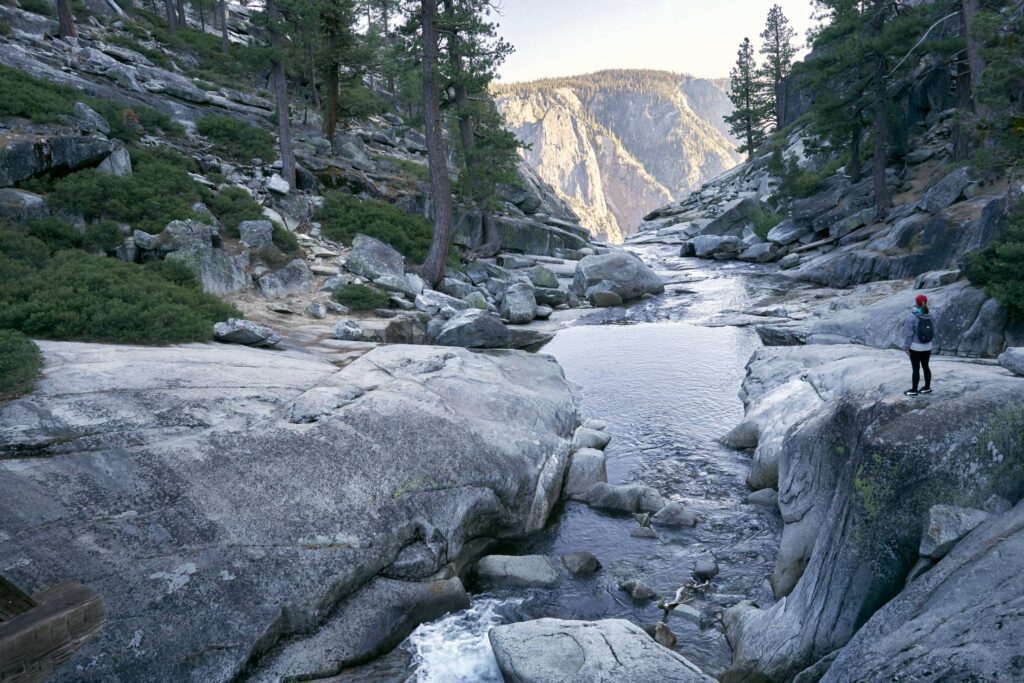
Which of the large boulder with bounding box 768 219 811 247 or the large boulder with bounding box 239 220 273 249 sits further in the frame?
the large boulder with bounding box 768 219 811 247

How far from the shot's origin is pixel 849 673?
5277mm

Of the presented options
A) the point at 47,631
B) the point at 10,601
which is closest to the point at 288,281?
the point at 10,601

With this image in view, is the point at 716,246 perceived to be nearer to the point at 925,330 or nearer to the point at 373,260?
the point at 373,260

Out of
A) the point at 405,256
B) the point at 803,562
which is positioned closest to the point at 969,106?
the point at 405,256

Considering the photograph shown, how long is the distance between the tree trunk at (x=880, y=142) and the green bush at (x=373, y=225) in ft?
72.0

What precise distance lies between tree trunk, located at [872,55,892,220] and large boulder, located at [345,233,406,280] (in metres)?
23.5

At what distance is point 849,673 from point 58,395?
9.87 m

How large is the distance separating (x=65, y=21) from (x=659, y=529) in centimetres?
3812

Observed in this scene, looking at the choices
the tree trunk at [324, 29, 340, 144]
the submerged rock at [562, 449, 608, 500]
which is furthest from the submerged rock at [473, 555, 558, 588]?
the tree trunk at [324, 29, 340, 144]

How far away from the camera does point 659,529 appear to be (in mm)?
10391

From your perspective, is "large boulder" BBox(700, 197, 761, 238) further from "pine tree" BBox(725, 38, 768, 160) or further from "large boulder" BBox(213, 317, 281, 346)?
"large boulder" BBox(213, 317, 281, 346)

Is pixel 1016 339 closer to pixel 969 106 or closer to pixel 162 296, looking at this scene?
pixel 162 296

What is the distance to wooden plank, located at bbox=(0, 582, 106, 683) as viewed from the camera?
3.82 metres

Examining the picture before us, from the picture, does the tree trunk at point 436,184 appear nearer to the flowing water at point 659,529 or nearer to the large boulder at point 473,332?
the large boulder at point 473,332
